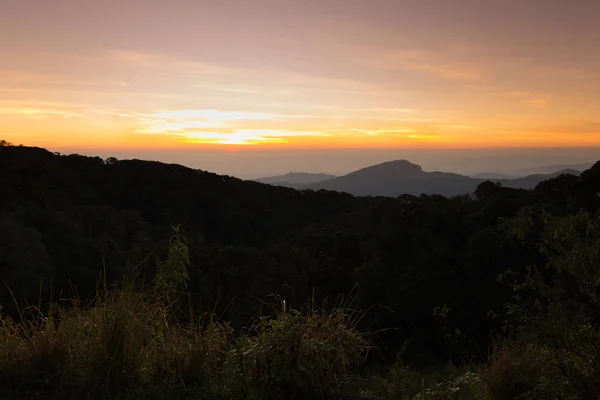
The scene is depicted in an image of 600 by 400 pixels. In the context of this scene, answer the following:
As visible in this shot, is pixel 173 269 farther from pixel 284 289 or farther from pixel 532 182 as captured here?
pixel 532 182

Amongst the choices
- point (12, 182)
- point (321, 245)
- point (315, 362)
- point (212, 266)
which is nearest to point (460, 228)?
point (321, 245)

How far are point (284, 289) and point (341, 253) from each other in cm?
539

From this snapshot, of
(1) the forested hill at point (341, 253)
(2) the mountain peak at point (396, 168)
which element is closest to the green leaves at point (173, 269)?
(1) the forested hill at point (341, 253)

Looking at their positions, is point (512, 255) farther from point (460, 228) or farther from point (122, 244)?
point (122, 244)

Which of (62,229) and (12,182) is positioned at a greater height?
(12,182)

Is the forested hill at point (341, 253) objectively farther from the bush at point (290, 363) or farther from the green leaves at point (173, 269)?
the green leaves at point (173, 269)

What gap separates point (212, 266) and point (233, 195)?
984 inches

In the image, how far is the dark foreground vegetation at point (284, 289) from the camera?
327 cm

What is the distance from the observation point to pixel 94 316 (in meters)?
3.67

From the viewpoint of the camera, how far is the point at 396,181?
164 m

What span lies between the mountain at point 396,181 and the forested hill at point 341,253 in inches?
3285

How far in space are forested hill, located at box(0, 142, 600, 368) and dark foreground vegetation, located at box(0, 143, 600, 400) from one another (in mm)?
97

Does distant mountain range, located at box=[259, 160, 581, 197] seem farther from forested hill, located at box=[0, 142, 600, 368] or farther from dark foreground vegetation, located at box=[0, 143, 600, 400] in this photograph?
forested hill, located at box=[0, 142, 600, 368]

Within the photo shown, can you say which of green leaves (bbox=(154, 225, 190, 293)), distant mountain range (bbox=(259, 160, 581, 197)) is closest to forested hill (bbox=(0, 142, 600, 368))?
green leaves (bbox=(154, 225, 190, 293))
